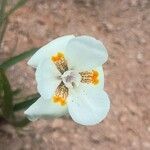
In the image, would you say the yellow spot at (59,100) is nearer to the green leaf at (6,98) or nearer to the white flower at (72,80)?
the white flower at (72,80)

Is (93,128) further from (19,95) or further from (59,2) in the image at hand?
(59,2)

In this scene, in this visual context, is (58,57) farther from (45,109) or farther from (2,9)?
(2,9)

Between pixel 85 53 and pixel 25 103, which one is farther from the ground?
pixel 85 53

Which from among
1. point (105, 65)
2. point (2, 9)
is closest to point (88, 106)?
point (2, 9)

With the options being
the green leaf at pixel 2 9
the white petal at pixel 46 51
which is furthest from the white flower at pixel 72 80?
the green leaf at pixel 2 9

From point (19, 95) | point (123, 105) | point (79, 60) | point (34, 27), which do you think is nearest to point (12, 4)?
point (34, 27)

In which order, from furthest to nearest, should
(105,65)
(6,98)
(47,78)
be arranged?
(105,65) → (6,98) → (47,78)

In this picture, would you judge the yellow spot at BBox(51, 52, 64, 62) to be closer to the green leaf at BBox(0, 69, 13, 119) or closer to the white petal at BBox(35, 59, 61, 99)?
the white petal at BBox(35, 59, 61, 99)

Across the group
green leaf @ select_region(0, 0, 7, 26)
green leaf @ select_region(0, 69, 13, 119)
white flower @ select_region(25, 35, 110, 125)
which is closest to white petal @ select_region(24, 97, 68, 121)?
white flower @ select_region(25, 35, 110, 125)
